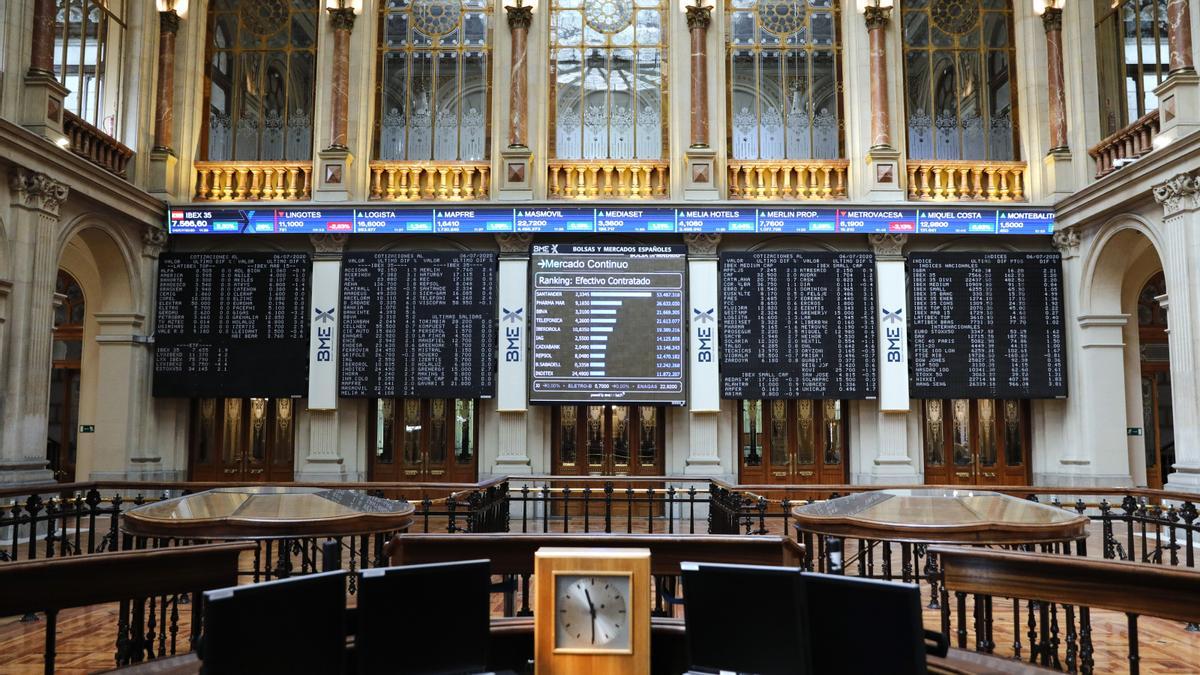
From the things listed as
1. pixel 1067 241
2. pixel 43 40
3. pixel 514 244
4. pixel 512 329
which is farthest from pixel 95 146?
pixel 1067 241

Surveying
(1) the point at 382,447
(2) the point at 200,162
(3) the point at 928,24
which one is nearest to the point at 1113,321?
(3) the point at 928,24

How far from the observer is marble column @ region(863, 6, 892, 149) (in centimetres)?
1309

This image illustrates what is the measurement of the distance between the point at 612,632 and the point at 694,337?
10.1 metres

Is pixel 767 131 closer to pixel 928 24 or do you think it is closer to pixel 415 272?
pixel 928 24

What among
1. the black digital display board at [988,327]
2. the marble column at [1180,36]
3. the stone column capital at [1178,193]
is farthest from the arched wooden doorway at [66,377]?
the marble column at [1180,36]

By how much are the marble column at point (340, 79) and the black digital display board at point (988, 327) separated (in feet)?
30.5

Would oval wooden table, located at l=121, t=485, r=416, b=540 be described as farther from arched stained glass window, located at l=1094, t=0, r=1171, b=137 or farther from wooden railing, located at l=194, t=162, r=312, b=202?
arched stained glass window, located at l=1094, t=0, r=1171, b=137

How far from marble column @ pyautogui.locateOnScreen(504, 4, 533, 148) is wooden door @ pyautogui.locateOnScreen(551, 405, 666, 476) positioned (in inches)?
174

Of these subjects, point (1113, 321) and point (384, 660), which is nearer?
point (384, 660)

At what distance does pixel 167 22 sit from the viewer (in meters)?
13.4

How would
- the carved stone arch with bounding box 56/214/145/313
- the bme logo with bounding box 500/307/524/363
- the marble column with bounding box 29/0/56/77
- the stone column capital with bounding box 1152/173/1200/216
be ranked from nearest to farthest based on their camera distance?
1. the stone column capital with bounding box 1152/173/1200/216
2. the marble column with bounding box 29/0/56/77
3. the carved stone arch with bounding box 56/214/145/313
4. the bme logo with bounding box 500/307/524/363

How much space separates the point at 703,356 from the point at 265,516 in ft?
28.5

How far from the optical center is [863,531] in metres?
4.89

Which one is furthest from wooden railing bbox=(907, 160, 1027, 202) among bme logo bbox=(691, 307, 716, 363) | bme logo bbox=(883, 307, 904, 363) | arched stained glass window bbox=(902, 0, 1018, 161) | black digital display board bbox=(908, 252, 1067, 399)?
bme logo bbox=(691, 307, 716, 363)
